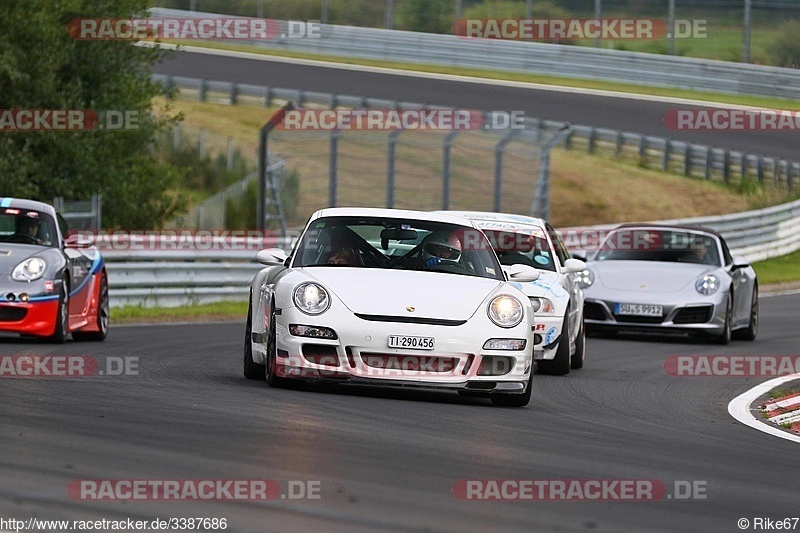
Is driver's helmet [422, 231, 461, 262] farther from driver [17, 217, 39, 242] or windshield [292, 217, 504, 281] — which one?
driver [17, 217, 39, 242]

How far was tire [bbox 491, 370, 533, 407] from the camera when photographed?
10344mm

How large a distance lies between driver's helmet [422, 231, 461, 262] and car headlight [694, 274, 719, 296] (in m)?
6.90

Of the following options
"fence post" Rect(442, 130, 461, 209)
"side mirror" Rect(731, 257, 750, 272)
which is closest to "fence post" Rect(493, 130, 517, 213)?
"fence post" Rect(442, 130, 461, 209)

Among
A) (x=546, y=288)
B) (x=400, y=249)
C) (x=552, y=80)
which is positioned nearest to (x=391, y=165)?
(x=546, y=288)

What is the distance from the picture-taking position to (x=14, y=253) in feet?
45.1

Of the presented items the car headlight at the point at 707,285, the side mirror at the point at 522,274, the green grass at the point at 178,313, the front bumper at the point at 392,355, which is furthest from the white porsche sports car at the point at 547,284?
the green grass at the point at 178,313

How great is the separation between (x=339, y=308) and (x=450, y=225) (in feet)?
5.05

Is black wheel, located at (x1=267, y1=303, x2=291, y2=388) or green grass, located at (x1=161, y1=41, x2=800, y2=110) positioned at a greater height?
green grass, located at (x1=161, y1=41, x2=800, y2=110)

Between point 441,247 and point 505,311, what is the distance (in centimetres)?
96

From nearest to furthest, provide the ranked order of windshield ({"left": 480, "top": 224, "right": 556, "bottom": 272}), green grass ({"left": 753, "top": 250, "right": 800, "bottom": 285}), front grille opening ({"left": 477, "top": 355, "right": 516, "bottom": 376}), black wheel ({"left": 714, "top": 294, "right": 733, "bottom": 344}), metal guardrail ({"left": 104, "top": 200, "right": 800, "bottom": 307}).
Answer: front grille opening ({"left": 477, "top": 355, "right": 516, "bottom": 376}), windshield ({"left": 480, "top": 224, "right": 556, "bottom": 272}), black wheel ({"left": 714, "top": 294, "right": 733, "bottom": 344}), metal guardrail ({"left": 104, "top": 200, "right": 800, "bottom": 307}), green grass ({"left": 753, "top": 250, "right": 800, "bottom": 285})

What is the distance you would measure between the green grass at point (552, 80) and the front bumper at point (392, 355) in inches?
1200

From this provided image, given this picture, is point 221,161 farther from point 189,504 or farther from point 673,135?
point 189,504

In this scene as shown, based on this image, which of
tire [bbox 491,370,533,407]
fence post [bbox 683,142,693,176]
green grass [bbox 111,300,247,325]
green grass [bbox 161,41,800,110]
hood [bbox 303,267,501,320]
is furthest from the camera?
green grass [bbox 161,41,800,110]

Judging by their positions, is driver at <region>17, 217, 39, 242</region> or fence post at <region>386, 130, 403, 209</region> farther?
fence post at <region>386, 130, 403, 209</region>
